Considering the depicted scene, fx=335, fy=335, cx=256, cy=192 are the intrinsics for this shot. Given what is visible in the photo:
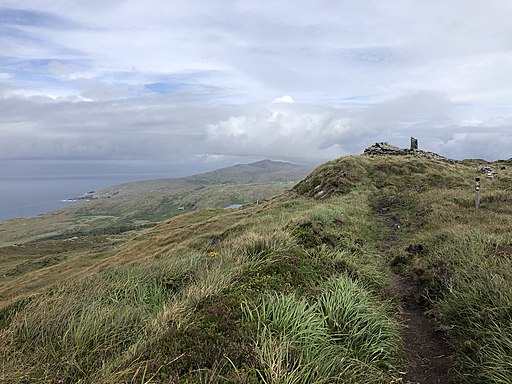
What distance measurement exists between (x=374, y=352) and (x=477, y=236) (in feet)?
25.2

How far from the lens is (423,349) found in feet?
22.2

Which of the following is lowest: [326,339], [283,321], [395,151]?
[326,339]

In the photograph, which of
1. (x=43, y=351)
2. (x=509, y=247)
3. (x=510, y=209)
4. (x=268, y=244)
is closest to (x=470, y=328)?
(x=509, y=247)

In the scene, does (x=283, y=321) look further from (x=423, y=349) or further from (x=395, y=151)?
(x=395, y=151)

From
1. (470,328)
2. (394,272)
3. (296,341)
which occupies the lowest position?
(394,272)

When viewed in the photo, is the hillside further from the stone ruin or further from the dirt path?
the stone ruin

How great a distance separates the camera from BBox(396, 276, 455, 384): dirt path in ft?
19.2

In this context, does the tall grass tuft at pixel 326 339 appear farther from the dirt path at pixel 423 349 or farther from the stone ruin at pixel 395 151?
the stone ruin at pixel 395 151

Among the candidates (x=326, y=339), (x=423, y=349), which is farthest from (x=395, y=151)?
(x=326, y=339)

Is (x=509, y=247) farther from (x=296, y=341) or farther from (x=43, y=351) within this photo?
(x=43, y=351)

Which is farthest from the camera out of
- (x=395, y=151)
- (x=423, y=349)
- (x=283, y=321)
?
(x=395, y=151)

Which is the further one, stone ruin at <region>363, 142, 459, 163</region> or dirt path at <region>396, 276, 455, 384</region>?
stone ruin at <region>363, 142, 459, 163</region>

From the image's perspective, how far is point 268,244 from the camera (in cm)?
1068

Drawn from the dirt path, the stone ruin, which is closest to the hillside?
the dirt path
